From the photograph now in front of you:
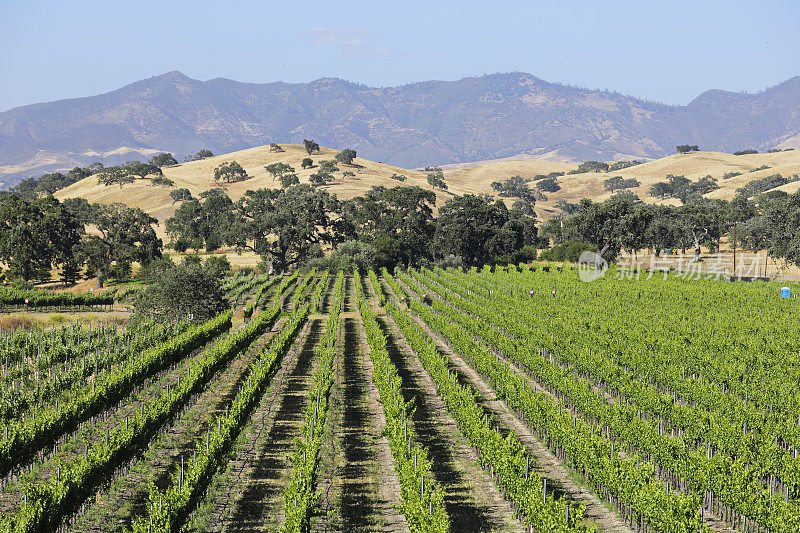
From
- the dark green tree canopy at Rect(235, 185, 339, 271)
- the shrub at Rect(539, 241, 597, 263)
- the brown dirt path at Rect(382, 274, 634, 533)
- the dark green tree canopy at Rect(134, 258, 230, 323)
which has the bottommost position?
the brown dirt path at Rect(382, 274, 634, 533)

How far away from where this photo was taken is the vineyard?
2161cm

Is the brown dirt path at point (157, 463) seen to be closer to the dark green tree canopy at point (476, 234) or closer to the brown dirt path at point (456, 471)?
the brown dirt path at point (456, 471)

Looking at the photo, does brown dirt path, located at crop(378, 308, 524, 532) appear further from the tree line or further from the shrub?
the shrub

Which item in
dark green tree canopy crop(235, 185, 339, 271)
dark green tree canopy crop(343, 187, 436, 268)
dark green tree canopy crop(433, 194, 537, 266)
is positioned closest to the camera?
dark green tree canopy crop(235, 185, 339, 271)

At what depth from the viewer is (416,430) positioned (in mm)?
31531

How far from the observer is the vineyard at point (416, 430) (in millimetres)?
21609

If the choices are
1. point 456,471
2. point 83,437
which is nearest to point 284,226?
point 83,437

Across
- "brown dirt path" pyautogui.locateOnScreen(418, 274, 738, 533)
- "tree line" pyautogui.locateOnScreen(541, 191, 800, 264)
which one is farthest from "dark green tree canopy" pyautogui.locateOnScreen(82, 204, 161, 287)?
"brown dirt path" pyautogui.locateOnScreen(418, 274, 738, 533)

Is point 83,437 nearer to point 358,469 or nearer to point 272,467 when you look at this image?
point 272,467

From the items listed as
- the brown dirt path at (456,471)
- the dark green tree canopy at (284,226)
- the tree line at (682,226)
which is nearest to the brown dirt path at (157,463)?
the brown dirt path at (456,471)

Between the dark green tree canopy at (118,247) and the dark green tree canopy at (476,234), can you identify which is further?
the dark green tree canopy at (476,234)

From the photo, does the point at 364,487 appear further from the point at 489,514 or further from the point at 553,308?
the point at 553,308

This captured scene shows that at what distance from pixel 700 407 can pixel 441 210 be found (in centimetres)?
10384

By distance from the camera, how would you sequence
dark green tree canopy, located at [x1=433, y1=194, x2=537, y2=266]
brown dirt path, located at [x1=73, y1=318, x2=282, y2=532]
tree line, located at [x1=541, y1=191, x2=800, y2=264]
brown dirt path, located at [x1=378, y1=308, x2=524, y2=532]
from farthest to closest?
dark green tree canopy, located at [x1=433, y1=194, x2=537, y2=266] < tree line, located at [x1=541, y1=191, x2=800, y2=264] < brown dirt path, located at [x1=378, y1=308, x2=524, y2=532] < brown dirt path, located at [x1=73, y1=318, x2=282, y2=532]
